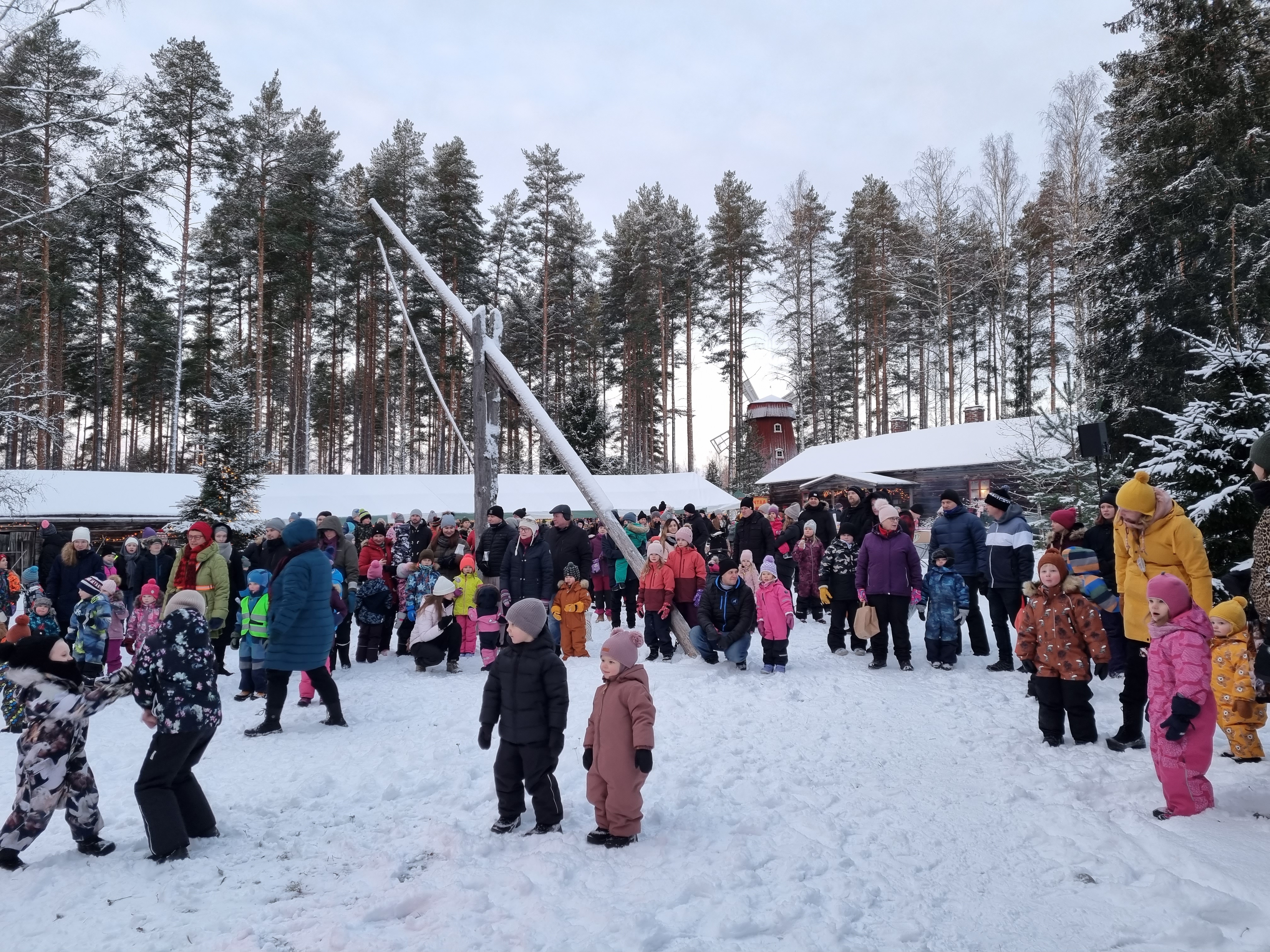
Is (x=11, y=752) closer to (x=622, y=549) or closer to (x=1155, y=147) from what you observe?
(x=622, y=549)

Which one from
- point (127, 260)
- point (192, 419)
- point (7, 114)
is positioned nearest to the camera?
point (7, 114)

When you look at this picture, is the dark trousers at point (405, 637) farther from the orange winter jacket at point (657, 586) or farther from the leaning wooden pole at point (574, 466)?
the orange winter jacket at point (657, 586)

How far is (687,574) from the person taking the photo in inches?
343

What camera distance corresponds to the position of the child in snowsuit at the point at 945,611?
782 cm

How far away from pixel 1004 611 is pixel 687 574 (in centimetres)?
348

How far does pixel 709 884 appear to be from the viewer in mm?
3262

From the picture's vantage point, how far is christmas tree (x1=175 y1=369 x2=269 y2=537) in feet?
44.4

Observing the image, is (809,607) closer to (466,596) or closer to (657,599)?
(657,599)

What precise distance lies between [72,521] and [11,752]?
15.2 m

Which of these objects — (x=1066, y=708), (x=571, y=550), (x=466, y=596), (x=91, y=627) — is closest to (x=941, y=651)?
(x=1066, y=708)

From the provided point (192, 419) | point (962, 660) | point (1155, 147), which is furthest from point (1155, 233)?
point (192, 419)

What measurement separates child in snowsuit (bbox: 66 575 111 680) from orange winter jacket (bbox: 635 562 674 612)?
18.8 ft

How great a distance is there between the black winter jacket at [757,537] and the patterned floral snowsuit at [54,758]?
7605 millimetres

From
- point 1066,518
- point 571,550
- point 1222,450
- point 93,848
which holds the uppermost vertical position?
point 1222,450
